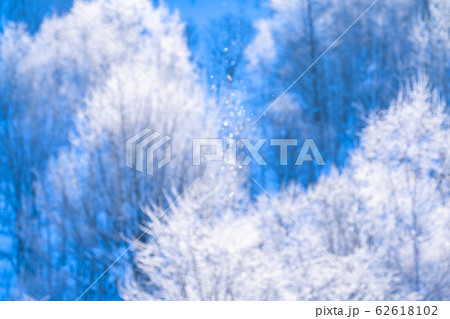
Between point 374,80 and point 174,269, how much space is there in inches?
104

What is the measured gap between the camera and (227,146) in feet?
12.1

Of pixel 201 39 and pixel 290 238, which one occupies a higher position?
pixel 201 39

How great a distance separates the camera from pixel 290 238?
3525 mm

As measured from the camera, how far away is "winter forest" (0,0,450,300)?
3.44 m
